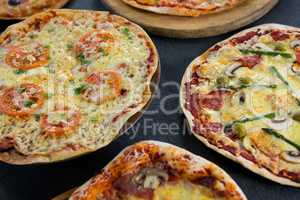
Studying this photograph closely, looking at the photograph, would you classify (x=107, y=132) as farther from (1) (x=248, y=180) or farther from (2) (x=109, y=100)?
(1) (x=248, y=180)

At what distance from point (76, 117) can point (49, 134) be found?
0.19 metres

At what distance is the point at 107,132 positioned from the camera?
2.63 m

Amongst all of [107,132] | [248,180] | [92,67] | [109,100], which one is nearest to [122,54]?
[92,67]

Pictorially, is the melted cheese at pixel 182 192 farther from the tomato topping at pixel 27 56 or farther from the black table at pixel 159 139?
the tomato topping at pixel 27 56

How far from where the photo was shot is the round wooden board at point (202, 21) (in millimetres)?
3490

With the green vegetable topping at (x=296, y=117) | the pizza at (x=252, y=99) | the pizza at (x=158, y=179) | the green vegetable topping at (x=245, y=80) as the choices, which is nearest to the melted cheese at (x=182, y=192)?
the pizza at (x=158, y=179)

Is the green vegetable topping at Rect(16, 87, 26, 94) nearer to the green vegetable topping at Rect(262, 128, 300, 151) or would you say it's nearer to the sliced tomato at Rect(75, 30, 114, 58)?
the sliced tomato at Rect(75, 30, 114, 58)

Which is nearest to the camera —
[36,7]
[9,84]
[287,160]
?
[287,160]

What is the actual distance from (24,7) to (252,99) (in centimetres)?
204

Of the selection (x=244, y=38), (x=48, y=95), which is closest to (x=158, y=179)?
(x=48, y=95)

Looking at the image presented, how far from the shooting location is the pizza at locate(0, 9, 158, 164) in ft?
8.59

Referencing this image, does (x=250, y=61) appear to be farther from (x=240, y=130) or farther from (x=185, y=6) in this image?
(x=185, y=6)

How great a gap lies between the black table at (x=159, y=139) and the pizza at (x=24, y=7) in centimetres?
112

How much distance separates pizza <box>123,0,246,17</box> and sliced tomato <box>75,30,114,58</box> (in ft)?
1.79
